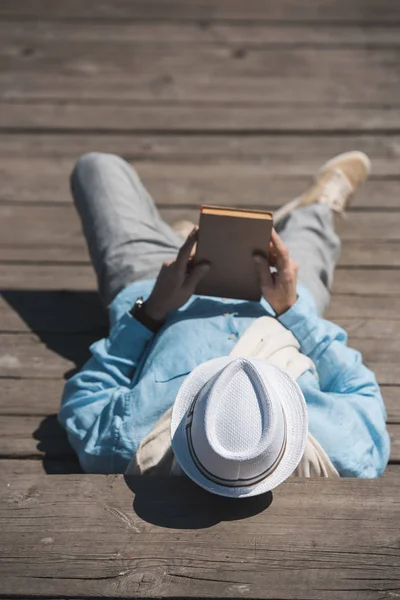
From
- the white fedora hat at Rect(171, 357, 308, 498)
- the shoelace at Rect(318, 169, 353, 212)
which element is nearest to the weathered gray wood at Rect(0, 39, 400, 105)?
the shoelace at Rect(318, 169, 353, 212)

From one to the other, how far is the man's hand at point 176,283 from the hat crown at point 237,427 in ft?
1.86

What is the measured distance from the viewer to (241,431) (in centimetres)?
150

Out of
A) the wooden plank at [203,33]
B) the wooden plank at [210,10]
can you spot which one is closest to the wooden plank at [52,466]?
the wooden plank at [203,33]

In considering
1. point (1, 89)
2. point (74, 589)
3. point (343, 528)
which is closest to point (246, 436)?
point (343, 528)

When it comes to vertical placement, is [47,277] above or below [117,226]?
below

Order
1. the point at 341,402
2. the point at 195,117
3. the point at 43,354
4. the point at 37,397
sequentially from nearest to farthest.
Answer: the point at 341,402 < the point at 37,397 < the point at 43,354 < the point at 195,117

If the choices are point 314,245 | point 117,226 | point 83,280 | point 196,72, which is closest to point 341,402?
point 314,245

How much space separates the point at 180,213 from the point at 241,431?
1579 millimetres

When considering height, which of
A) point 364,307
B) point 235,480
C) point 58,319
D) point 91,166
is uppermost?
point 235,480

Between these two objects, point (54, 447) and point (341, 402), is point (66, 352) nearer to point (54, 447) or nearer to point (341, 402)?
point (54, 447)

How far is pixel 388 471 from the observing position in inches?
77.0

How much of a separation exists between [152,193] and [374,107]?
0.99m

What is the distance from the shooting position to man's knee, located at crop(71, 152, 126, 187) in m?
2.68

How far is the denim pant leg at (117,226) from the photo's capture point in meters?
2.44
